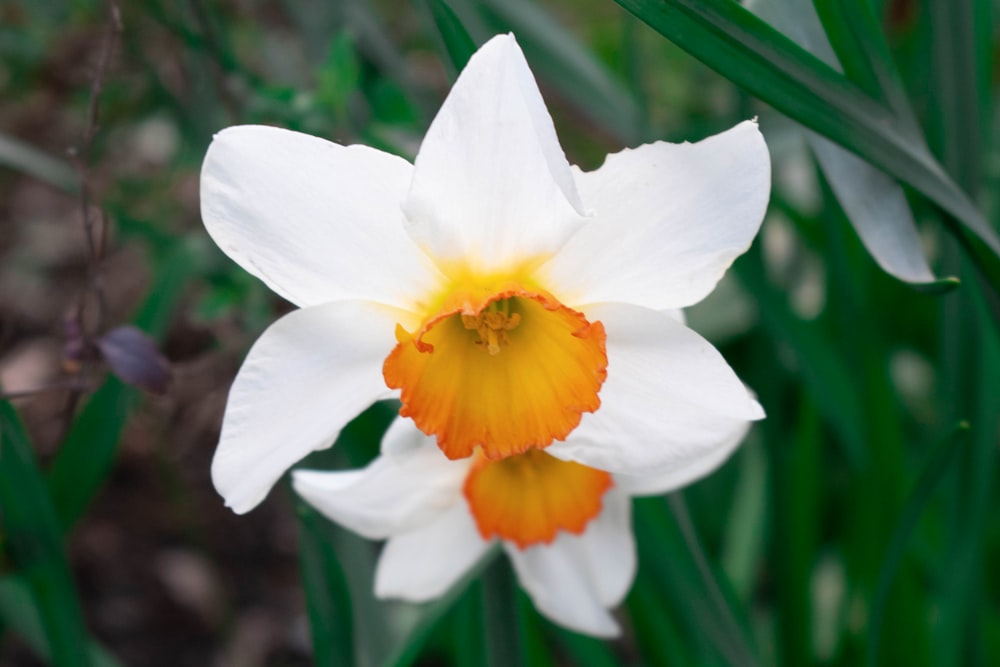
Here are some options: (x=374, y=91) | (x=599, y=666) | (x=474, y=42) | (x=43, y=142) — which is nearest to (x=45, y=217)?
(x=43, y=142)

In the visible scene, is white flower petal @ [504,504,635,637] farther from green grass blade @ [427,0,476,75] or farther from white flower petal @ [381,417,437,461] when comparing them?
green grass blade @ [427,0,476,75]

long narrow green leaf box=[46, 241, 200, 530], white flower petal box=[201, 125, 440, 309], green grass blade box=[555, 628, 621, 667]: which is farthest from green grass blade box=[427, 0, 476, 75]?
green grass blade box=[555, 628, 621, 667]

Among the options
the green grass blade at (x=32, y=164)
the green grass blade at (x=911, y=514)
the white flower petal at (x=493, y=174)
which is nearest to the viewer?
the white flower petal at (x=493, y=174)

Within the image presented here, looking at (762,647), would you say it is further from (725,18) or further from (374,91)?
(725,18)

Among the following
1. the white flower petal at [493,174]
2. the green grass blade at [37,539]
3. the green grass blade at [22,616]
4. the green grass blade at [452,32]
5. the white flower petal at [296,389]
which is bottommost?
the green grass blade at [22,616]

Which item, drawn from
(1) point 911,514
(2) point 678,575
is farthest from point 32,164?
(1) point 911,514

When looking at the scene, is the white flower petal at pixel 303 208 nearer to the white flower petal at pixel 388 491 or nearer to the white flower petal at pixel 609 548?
the white flower petal at pixel 388 491

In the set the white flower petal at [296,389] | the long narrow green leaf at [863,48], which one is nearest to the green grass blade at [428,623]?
the white flower petal at [296,389]

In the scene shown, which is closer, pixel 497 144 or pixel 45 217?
pixel 497 144
